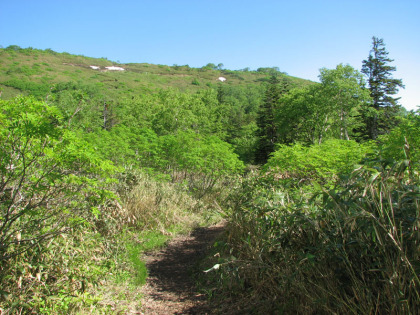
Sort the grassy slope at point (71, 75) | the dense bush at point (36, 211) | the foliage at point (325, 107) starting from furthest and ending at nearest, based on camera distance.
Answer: the grassy slope at point (71, 75)
the foliage at point (325, 107)
the dense bush at point (36, 211)

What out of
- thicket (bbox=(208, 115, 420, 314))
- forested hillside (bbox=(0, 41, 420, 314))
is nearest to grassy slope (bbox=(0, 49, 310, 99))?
forested hillside (bbox=(0, 41, 420, 314))

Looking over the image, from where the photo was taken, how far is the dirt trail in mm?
4266

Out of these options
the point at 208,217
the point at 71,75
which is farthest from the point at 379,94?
the point at 71,75

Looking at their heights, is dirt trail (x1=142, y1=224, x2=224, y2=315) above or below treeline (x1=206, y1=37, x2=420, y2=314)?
below

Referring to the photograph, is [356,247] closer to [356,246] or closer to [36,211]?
[356,246]

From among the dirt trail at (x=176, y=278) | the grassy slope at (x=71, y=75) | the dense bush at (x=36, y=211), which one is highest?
the grassy slope at (x=71, y=75)

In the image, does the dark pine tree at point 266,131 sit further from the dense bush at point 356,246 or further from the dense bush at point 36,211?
the dense bush at point 36,211

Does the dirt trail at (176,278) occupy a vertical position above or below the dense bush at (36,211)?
below

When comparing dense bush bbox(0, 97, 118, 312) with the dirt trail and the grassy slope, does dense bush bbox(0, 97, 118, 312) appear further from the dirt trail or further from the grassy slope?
the grassy slope

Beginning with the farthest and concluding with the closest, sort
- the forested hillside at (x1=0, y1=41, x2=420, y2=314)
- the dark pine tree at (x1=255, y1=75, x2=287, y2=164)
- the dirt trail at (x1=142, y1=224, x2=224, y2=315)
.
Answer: the dark pine tree at (x1=255, y1=75, x2=287, y2=164)
the dirt trail at (x1=142, y1=224, x2=224, y2=315)
the forested hillside at (x1=0, y1=41, x2=420, y2=314)

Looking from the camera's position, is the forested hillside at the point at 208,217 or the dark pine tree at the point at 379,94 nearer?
the forested hillside at the point at 208,217

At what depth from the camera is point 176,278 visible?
5367mm

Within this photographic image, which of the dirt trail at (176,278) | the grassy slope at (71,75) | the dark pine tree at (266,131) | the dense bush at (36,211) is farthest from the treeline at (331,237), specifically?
the grassy slope at (71,75)

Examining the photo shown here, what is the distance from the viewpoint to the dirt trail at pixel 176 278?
4266mm
